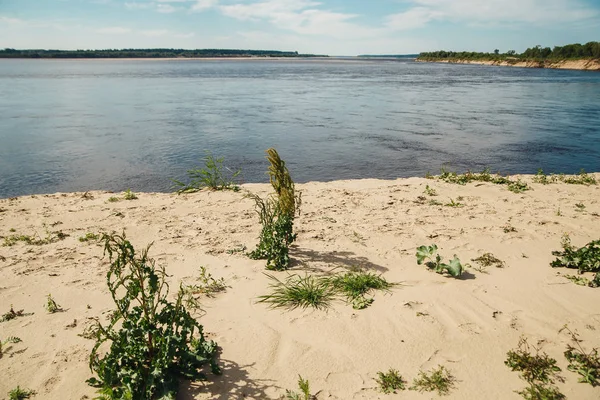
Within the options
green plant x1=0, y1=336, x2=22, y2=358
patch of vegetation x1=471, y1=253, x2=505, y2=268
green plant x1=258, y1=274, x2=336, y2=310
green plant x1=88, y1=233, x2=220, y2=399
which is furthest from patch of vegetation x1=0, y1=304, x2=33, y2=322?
patch of vegetation x1=471, y1=253, x2=505, y2=268

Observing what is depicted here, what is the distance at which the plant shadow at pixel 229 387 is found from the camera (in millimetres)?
3293

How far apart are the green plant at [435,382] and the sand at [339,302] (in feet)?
0.22

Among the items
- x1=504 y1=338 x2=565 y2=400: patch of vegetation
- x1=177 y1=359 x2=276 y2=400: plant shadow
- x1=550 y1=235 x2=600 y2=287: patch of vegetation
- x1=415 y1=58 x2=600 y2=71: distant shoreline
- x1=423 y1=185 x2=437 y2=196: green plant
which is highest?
x1=415 y1=58 x2=600 y2=71: distant shoreline

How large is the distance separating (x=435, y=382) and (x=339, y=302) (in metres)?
1.43

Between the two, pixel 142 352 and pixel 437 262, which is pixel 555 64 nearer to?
pixel 437 262

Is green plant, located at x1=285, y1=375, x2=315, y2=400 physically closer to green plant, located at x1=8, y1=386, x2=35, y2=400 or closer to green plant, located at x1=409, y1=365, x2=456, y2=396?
green plant, located at x1=409, y1=365, x2=456, y2=396

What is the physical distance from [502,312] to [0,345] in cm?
495

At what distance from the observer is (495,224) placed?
6852 mm

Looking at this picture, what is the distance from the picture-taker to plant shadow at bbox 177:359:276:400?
3293 millimetres

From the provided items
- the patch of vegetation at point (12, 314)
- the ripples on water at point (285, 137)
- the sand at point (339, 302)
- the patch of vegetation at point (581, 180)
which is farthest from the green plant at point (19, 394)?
the patch of vegetation at point (581, 180)

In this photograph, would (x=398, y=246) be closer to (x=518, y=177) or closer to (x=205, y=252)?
(x=205, y=252)

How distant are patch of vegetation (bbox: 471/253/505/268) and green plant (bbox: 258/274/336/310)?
7.01ft

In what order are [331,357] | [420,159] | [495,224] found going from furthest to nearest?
1. [420,159]
2. [495,224]
3. [331,357]

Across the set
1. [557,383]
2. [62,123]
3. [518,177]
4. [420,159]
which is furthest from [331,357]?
[62,123]
